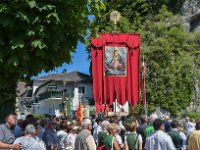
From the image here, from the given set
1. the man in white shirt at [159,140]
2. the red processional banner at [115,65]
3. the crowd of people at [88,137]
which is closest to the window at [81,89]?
the red processional banner at [115,65]

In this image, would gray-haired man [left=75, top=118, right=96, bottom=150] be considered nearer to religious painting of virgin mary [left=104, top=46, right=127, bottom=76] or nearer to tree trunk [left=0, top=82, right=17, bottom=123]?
tree trunk [left=0, top=82, right=17, bottom=123]

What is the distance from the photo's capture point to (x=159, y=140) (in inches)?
376

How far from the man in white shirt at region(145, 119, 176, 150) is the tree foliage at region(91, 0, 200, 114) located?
112 ft

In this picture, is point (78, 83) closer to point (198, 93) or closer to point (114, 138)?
point (198, 93)

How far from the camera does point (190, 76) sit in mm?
48219

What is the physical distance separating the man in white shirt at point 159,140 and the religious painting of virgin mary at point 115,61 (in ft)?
55.3

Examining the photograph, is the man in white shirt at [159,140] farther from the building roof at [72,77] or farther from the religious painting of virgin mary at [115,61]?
the building roof at [72,77]

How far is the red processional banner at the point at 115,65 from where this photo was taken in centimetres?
2661

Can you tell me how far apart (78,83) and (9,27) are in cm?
7259

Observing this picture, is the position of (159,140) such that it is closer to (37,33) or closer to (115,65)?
(37,33)

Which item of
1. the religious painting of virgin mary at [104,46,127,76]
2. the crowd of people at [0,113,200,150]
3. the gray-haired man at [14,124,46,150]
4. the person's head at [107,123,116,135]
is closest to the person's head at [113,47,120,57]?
the religious painting of virgin mary at [104,46,127,76]

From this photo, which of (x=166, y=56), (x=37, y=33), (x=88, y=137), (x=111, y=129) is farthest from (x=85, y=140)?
(x=166, y=56)

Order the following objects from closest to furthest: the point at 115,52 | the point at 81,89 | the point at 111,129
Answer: the point at 111,129 < the point at 115,52 < the point at 81,89

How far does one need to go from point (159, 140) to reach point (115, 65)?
1761 cm
